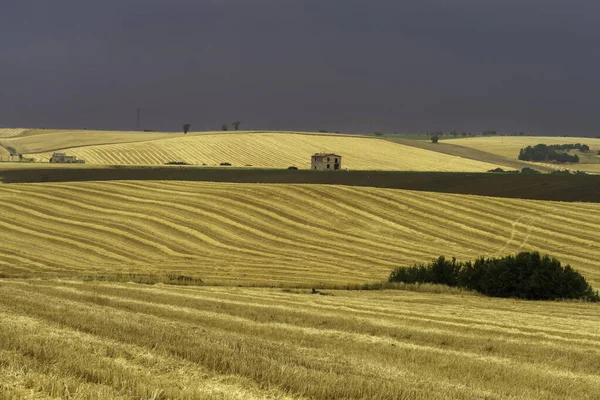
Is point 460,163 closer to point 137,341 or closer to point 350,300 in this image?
point 350,300

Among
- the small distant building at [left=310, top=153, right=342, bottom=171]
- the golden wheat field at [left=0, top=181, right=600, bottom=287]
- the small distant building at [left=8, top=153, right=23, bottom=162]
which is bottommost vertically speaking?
the golden wheat field at [left=0, top=181, right=600, bottom=287]

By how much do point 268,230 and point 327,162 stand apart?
77050 millimetres

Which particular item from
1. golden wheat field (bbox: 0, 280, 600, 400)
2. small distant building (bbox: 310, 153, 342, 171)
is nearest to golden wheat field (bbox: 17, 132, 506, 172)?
small distant building (bbox: 310, 153, 342, 171)

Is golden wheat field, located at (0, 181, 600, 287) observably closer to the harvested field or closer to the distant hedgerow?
Result: the harvested field

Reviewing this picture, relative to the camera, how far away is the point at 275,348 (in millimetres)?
14414

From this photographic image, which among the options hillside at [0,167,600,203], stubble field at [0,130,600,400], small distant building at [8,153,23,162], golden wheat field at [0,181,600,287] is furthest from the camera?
small distant building at [8,153,23,162]

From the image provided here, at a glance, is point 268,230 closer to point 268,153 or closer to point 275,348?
point 275,348

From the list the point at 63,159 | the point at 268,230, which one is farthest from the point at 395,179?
the point at 63,159

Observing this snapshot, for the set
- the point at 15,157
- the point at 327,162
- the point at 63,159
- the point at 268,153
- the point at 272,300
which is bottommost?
the point at 272,300

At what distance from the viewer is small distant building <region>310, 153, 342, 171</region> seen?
13988cm

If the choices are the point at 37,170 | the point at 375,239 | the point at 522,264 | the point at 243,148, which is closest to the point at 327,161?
the point at 243,148

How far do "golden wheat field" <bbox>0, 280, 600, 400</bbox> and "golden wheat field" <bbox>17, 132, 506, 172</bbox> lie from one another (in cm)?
12261

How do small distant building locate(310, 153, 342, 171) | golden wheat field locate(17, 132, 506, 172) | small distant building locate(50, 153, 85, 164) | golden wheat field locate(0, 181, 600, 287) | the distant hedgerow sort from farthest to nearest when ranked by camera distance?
golden wheat field locate(17, 132, 506, 172), small distant building locate(50, 153, 85, 164), small distant building locate(310, 153, 342, 171), golden wheat field locate(0, 181, 600, 287), the distant hedgerow

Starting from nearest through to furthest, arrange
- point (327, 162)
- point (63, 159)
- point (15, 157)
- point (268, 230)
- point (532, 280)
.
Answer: point (532, 280) → point (268, 230) → point (327, 162) → point (63, 159) → point (15, 157)
